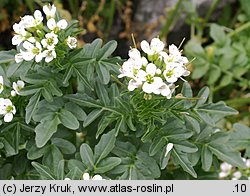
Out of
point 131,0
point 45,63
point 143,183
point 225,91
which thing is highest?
point 131,0

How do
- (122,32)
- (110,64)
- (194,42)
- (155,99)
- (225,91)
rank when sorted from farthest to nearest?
1. (122,32)
2. (225,91)
3. (194,42)
4. (110,64)
5. (155,99)

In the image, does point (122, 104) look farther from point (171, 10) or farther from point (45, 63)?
point (171, 10)

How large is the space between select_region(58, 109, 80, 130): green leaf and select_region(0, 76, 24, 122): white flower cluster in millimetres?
141

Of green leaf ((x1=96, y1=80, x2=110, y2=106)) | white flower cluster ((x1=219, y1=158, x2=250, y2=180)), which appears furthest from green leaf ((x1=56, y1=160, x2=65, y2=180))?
white flower cluster ((x1=219, y1=158, x2=250, y2=180))

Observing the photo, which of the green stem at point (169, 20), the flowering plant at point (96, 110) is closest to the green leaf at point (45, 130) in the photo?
the flowering plant at point (96, 110)

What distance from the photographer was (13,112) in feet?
5.06

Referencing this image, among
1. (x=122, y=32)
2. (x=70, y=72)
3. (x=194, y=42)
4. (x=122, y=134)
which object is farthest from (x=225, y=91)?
(x=70, y=72)

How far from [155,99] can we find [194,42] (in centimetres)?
130

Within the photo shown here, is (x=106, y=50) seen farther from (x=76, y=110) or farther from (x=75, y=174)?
(x=75, y=174)

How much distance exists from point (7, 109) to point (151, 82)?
45 cm

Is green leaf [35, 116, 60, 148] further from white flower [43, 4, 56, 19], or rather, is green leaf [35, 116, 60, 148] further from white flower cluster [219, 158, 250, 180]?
white flower cluster [219, 158, 250, 180]

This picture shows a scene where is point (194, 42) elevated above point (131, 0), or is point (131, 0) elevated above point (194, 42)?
point (131, 0)

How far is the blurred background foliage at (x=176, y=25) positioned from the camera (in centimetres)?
265

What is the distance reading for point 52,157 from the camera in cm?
159
